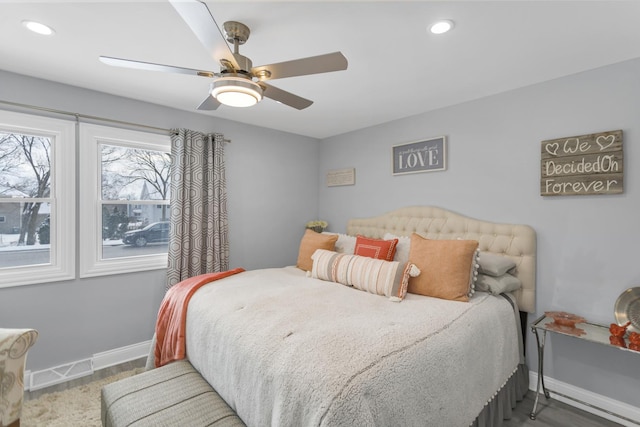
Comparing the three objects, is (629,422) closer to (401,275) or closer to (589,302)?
(589,302)

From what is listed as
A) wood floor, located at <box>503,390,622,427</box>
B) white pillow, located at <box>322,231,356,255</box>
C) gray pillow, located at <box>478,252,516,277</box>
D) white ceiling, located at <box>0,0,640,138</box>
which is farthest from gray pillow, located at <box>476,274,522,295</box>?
white ceiling, located at <box>0,0,640,138</box>

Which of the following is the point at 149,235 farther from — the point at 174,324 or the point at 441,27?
the point at 441,27

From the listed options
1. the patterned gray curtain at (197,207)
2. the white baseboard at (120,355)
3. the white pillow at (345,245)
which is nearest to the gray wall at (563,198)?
the white pillow at (345,245)

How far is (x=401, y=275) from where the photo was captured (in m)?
2.23

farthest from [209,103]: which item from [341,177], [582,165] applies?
[582,165]

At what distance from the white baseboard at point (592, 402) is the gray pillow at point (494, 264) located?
0.91m

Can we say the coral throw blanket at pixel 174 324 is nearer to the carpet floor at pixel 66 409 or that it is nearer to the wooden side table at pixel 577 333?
the carpet floor at pixel 66 409

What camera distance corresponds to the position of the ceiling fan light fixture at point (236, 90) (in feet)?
5.16

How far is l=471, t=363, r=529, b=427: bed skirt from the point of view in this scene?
1.75 metres

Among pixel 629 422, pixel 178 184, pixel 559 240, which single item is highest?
pixel 178 184

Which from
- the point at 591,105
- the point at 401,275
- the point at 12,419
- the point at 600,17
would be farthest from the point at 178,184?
the point at 591,105

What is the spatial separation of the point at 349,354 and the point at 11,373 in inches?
69.1

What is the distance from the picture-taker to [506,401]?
78.8 inches

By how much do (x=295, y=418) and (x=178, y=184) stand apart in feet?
8.33
